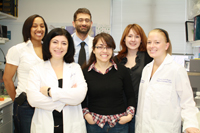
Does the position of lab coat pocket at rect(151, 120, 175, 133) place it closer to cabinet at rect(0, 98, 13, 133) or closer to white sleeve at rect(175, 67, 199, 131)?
white sleeve at rect(175, 67, 199, 131)

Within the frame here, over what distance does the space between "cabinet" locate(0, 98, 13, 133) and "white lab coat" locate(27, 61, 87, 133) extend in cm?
117

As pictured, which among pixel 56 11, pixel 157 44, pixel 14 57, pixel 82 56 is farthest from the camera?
pixel 56 11

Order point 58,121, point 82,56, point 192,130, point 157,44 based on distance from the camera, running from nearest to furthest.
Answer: point 192,130 < point 58,121 < point 157,44 < point 82,56

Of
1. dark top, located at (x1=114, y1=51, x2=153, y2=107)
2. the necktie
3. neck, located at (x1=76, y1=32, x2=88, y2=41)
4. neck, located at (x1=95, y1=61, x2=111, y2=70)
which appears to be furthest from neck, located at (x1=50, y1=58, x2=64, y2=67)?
neck, located at (x1=76, y1=32, x2=88, y2=41)

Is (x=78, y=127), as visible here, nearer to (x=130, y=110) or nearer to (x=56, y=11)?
(x=130, y=110)

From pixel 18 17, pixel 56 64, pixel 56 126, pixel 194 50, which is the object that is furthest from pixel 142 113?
pixel 18 17

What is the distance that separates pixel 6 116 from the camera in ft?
7.79

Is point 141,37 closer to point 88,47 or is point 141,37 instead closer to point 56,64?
point 88,47

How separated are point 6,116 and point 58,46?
1595 millimetres

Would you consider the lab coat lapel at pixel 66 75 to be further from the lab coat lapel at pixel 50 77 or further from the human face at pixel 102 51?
the human face at pixel 102 51

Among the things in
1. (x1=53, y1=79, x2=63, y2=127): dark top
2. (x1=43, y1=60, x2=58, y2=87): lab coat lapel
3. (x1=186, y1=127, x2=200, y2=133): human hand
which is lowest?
(x1=186, y1=127, x2=200, y2=133): human hand

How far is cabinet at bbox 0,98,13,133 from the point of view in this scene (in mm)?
2267

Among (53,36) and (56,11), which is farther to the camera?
(56,11)

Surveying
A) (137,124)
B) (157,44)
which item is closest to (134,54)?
(157,44)
